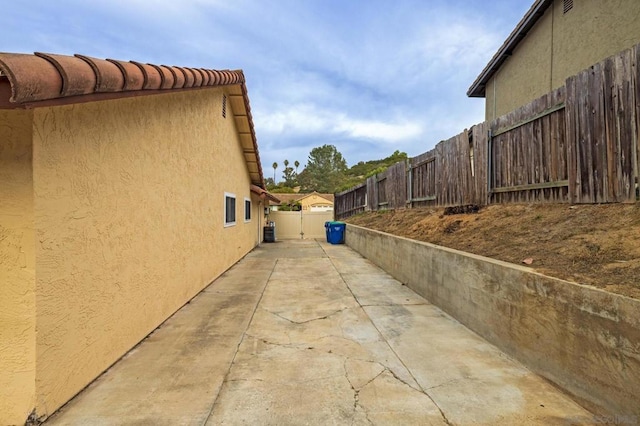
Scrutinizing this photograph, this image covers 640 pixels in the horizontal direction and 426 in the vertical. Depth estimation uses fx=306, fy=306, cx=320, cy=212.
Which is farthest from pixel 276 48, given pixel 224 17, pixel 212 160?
pixel 212 160

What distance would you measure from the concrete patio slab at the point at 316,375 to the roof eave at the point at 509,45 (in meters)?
9.40

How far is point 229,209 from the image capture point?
9492mm

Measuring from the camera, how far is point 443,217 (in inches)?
291

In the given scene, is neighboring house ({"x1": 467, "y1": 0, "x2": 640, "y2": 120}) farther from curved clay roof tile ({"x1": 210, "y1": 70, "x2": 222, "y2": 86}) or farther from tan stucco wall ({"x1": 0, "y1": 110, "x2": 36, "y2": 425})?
tan stucco wall ({"x1": 0, "y1": 110, "x2": 36, "y2": 425})

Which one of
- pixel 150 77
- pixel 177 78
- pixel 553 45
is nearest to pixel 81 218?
pixel 150 77

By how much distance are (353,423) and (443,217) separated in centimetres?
596

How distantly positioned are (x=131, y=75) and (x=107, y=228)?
1.57 meters

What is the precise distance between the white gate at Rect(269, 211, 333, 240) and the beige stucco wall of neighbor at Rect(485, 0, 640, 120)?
1287 cm

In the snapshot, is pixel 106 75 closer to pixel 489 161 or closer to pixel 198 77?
pixel 198 77

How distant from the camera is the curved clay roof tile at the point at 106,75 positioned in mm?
2354

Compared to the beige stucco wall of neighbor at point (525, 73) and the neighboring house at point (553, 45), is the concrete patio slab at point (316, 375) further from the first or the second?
the beige stucco wall of neighbor at point (525, 73)

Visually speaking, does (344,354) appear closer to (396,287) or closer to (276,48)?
(396,287)

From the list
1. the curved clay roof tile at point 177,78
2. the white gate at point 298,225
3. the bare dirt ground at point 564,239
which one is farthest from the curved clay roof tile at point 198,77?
the white gate at point 298,225

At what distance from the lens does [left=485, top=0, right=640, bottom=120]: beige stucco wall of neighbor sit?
21.2 ft
